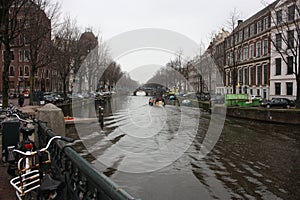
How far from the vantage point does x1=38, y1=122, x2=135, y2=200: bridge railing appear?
255 centimetres

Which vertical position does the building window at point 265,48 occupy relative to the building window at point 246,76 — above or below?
above

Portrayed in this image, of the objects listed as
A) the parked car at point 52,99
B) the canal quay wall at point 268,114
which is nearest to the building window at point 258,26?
the canal quay wall at point 268,114

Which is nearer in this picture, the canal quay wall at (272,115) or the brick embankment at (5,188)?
the brick embankment at (5,188)

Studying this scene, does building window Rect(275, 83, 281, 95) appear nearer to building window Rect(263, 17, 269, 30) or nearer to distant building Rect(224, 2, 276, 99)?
distant building Rect(224, 2, 276, 99)

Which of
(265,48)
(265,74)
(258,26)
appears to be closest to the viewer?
(265,48)

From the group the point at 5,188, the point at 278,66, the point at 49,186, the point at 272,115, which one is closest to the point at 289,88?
the point at 278,66

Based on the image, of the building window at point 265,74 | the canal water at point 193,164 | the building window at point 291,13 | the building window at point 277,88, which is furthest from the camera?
the building window at point 265,74

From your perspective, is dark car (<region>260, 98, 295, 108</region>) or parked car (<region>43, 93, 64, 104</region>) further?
parked car (<region>43, 93, 64, 104</region>)

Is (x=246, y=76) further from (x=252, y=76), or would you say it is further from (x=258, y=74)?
(x=258, y=74)

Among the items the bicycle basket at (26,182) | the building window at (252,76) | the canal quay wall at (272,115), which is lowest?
the canal quay wall at (272,115)

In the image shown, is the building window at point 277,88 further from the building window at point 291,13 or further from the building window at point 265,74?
the building window at point 291,13

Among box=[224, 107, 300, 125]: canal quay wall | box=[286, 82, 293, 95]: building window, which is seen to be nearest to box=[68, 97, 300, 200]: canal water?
box=[224, 107, 300, 125]: canal quay wall

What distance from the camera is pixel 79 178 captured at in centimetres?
358

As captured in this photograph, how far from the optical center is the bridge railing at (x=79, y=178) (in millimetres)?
2553
